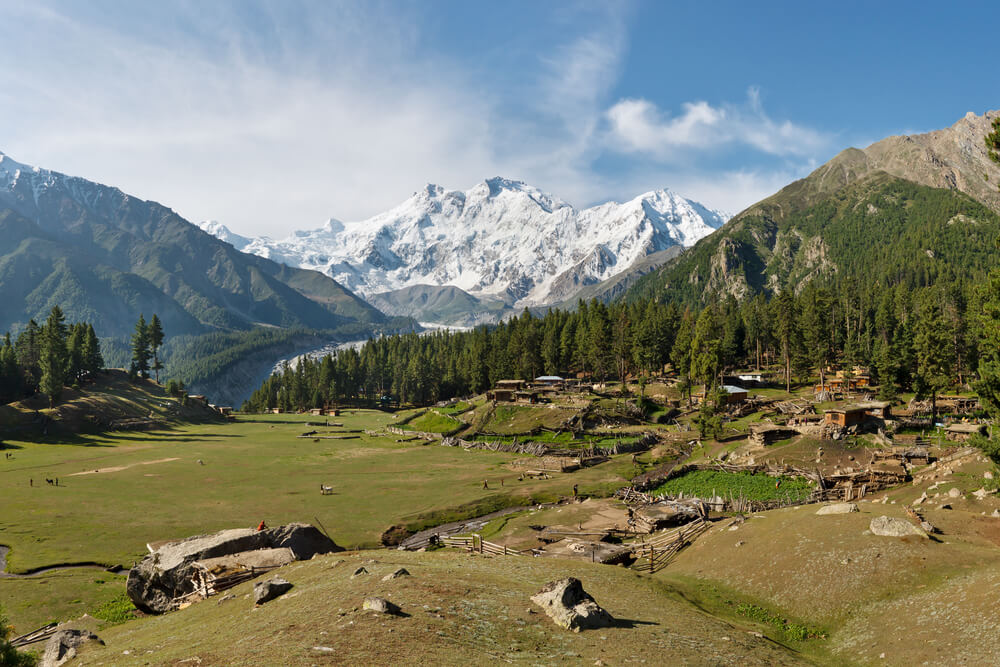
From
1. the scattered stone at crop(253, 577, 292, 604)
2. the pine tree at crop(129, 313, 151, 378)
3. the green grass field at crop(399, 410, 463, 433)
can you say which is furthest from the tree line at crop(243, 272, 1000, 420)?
the scattered stone at crop(253, 577, 292, 604)

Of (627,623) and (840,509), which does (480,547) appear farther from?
(840,509)

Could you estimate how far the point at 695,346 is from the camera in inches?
4806

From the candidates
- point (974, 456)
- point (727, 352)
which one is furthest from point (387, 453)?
point (727, 352)

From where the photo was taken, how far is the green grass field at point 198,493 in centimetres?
4103

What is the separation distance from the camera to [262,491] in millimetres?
63875

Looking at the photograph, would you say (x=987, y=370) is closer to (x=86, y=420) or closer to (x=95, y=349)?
(x=86, y=420)

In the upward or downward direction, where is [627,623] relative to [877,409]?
downward

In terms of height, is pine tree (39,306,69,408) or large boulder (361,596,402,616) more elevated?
pine tree (39,306,69,408)

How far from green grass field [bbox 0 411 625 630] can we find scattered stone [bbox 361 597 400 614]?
2482 cm

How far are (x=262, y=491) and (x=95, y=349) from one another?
11383 cm

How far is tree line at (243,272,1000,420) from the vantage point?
121562 millimetres

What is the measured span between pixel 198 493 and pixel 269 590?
155 ft

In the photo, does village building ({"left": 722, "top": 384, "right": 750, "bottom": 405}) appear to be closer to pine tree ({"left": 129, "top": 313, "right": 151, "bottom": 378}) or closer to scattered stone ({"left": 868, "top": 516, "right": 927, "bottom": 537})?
scattered stone ({"left": 868, "top": 516, "right": 927, "bottom": 537})

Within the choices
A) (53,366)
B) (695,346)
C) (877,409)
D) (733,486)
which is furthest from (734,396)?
(53,366)
